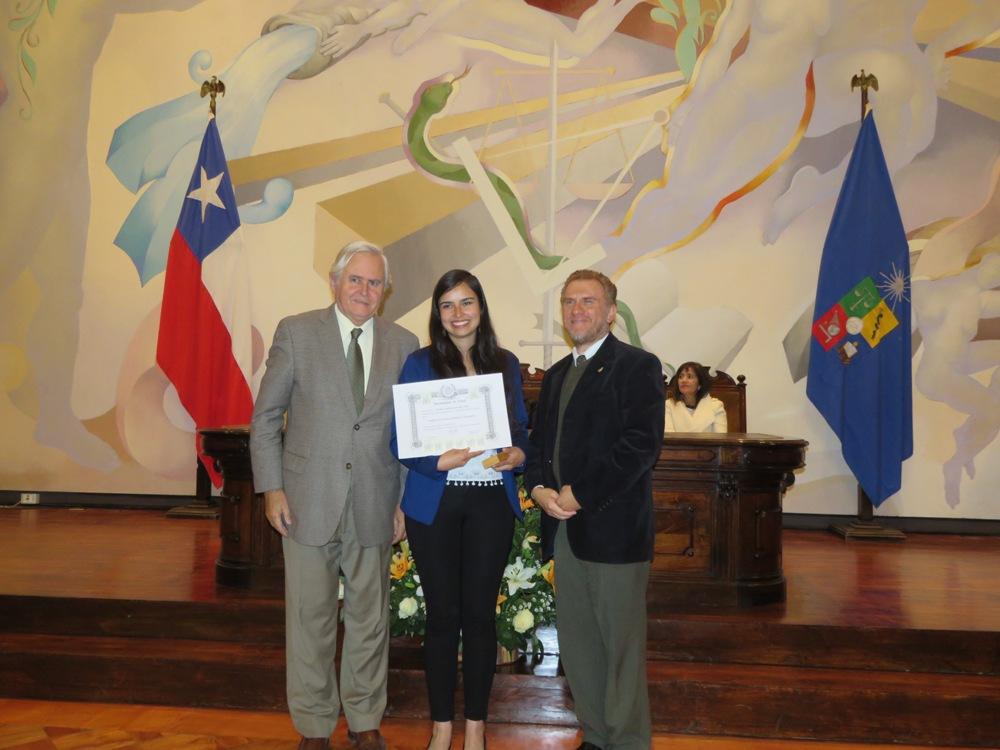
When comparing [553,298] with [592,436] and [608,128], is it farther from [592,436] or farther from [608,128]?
[592,436]

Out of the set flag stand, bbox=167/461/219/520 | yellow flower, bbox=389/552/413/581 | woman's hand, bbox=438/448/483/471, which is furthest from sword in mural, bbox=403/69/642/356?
woman's hand, bbox=438/448/483/471

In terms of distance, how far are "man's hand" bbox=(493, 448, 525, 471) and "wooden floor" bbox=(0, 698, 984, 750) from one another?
1.00m

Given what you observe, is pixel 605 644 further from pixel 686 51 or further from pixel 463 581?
pixel 686 51

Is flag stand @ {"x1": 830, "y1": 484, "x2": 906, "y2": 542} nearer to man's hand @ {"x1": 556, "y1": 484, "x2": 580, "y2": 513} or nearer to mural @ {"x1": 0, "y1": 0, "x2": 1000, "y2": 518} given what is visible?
mural @ {"x1": 0, "y1": 0, "x2": 1000, "y2": 518}

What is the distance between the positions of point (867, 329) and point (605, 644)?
412 cm

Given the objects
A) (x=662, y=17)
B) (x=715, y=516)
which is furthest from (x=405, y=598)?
(x=662, y=17)

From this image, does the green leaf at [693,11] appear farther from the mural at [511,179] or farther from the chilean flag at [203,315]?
the chilean flag at [203,315]

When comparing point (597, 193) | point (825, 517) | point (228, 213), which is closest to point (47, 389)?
point (228, 213)

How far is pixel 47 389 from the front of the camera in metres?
6.59

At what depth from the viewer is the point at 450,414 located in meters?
2.23

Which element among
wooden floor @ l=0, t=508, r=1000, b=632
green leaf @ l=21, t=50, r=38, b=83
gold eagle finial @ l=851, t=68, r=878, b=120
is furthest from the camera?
green leaf @ l=21, t=50, r=38, b=83

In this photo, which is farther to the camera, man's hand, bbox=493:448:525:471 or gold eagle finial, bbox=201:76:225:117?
gold eagle finial, bbox=201:76:225:117

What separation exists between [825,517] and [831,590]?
2.30 metres

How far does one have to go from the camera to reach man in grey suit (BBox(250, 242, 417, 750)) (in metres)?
2.36
